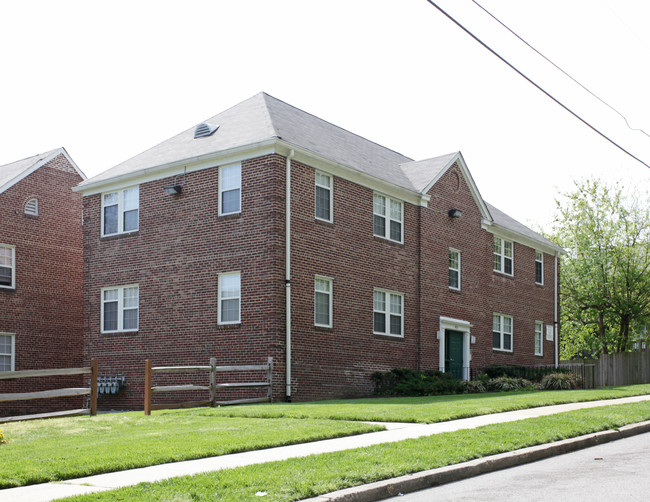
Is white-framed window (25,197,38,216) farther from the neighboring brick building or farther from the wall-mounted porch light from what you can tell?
the wall-mounted porch light

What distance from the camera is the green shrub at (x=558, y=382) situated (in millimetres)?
25719

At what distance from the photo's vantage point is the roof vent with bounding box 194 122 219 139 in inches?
959

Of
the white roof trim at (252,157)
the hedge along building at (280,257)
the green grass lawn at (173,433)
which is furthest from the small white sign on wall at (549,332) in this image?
the green grass lawn at (173,433)

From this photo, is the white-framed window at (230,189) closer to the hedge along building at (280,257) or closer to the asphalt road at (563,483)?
the hedge along building at (280,257)

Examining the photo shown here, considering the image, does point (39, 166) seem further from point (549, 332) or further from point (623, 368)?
point (623, 368)

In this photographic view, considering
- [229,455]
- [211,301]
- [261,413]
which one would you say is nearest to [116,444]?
[229,455]

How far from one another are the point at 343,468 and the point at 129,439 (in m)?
4.12

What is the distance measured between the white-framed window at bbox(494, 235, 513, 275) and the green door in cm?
420

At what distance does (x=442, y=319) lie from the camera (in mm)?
26656

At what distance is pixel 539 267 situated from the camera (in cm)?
3478

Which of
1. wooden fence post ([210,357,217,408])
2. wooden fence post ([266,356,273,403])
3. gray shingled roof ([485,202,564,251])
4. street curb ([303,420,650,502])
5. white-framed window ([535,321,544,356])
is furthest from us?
Result: white-framed window ([535,321,544,356])

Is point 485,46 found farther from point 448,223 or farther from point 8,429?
point 448,223

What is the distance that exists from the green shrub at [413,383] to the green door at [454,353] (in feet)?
8.70

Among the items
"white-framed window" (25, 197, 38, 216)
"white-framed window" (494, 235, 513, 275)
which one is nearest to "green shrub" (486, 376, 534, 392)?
"white-framed window" (494, 235, 513, 275)
